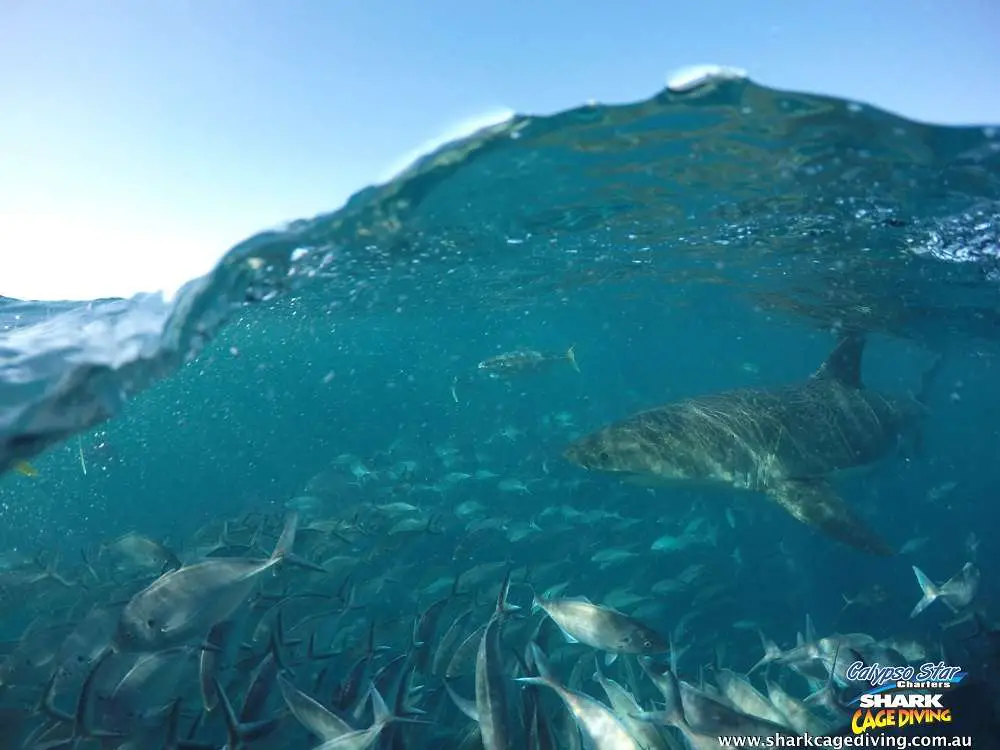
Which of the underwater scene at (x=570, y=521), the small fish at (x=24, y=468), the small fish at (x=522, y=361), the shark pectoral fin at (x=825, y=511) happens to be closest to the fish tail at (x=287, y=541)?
the underwater scene at (x=570, y=521)

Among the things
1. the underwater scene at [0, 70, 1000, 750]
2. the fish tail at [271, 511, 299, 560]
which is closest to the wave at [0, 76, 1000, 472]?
the underwater scene at [0, 70, 1000, 750]

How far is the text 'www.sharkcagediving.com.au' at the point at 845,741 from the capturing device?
3826 millimetres

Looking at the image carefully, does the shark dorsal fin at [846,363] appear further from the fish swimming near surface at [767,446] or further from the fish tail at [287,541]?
the fish tail at [287,541]

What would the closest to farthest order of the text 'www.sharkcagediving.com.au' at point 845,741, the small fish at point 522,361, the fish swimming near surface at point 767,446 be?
the text 'www.sharkcagediving.com.au' at point 845,741, the fish swimming near surface at point 767,446, the small fish at point 522,361

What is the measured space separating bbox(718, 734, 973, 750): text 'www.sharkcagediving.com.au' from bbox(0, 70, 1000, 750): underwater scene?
26 millimetres

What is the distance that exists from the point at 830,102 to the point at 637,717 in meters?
7.52

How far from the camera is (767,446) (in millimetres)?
8969

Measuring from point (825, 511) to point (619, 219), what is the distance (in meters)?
7.97

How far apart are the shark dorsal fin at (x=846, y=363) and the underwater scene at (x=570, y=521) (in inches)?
2.6

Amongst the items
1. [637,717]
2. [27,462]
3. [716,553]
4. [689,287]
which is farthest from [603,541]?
[689,287]

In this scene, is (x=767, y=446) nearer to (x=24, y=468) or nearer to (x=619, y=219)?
(x=619, y=219)

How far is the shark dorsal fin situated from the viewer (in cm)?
1230

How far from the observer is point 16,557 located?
12.3 meters

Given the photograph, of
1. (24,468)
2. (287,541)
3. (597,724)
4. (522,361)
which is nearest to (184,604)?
(287,541)
